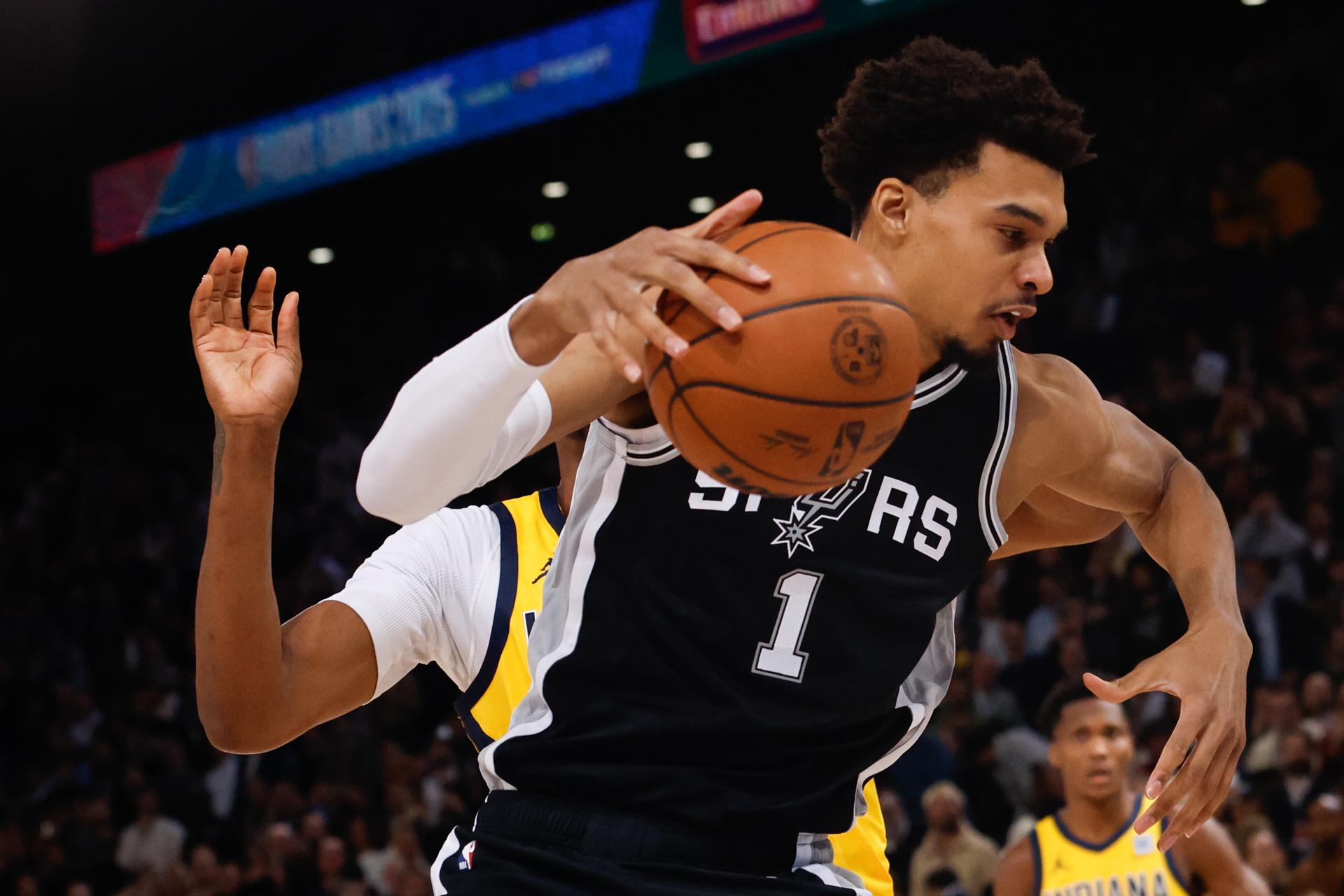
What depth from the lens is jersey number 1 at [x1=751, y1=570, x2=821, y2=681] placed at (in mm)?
2375

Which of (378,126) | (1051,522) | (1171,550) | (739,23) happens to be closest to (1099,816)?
(1051,522)

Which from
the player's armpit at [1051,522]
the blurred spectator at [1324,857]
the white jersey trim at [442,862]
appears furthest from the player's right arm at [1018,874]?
the white jersey trim at [442,862]

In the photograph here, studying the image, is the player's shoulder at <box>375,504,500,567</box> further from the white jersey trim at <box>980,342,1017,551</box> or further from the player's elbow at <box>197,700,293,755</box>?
the white jersey trim at <box>980,342,1017,551</box>

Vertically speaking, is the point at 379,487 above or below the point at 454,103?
below

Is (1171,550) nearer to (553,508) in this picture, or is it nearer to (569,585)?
(569,585)

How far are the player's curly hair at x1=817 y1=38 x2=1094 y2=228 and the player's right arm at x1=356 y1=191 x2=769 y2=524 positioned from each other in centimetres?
53

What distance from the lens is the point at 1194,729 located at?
2.41 metres

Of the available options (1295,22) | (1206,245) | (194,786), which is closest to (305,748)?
(194,786)

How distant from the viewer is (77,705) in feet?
39.3

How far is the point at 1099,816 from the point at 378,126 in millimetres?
8378

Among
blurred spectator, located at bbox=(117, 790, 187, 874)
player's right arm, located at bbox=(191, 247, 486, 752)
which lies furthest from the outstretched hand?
blurred spectator, located at bbox=(117, 790, 187, 874)

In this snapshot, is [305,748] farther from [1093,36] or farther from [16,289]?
[16,289]

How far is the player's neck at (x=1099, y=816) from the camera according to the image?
17.2 feet

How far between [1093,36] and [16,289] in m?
11.2
